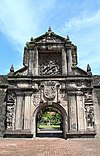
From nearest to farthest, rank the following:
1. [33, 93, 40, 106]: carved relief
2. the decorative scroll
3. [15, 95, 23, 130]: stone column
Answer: [15, 95, 23, 130]: stone column
[33, 93, 40, 106]: carved relief
the decorative scroll

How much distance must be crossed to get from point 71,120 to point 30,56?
6427mm

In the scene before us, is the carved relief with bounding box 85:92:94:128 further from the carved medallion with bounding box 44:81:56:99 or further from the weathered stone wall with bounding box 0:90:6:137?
the weathered stone wall with bounding box 0:90:6:137

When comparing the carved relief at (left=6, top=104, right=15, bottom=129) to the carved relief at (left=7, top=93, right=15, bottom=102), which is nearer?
the carved relief at (left=6, top=104, right=15, bottom=129)

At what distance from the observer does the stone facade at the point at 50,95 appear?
13711mm

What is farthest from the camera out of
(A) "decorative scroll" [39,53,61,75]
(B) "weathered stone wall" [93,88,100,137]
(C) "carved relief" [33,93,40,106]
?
(A) "decorative scroll" [39,53,61,75]

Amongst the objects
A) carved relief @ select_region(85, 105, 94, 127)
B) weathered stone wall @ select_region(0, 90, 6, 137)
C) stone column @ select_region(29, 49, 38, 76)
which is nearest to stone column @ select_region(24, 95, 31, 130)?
weathered stone wall @ select_region(0, 90, 6, 137)

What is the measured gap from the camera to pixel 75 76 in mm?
14781

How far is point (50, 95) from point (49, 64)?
3.12 meters

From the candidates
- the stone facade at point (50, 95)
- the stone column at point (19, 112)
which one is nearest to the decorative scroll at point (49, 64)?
the stone facade at point (50, 95)

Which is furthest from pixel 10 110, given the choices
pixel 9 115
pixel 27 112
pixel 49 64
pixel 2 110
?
pixel 49 64

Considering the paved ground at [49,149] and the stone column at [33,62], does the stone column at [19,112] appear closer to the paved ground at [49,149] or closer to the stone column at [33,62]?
the stone column at [33,62]

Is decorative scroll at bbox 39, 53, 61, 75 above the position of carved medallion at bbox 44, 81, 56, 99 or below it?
above

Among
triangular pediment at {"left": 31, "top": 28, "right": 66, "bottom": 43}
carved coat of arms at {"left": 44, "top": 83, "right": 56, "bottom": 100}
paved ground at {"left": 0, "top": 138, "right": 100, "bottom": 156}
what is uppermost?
triangular pediment at {"left": 31, "top": 28, "right": 66, "bottom": 43}

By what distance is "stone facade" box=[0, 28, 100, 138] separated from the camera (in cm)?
1371
